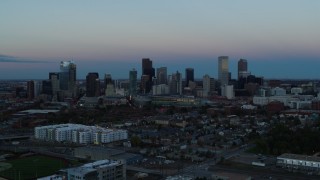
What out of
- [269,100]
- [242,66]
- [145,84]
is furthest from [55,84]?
[242,66]

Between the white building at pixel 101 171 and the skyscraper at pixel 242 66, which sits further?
the skyscraper at pixel 242 66

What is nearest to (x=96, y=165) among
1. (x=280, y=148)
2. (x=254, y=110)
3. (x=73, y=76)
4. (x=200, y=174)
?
(x=200, y=174)

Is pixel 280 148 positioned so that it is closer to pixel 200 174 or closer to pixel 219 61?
pixel 200 174

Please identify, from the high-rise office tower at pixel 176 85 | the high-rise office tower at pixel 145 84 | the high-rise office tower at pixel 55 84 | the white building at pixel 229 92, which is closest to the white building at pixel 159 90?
the high-rise office tower at pixel 176 85

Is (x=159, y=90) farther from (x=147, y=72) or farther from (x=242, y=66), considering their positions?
(x=242, y=66)

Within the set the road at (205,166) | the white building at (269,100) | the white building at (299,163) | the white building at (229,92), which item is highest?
the white building at (229,92)

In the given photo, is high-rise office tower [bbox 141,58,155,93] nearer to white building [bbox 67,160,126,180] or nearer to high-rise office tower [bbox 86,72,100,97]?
high-rise office tower [bbox 86,72,100,97]

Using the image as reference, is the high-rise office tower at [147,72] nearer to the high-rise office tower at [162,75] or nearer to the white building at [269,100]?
the high-rise office tower at [162,75]
